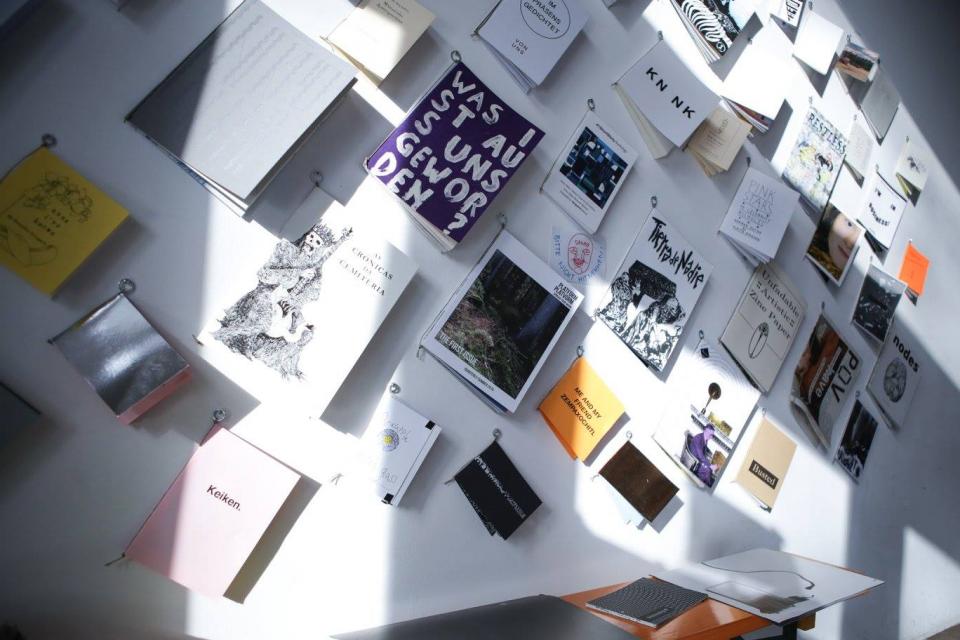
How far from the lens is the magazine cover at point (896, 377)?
6.72 ft

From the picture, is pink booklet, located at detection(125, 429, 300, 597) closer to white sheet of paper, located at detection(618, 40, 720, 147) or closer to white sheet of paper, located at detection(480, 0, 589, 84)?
white sheet of paper, located at detection(480, 0, 589, 84)

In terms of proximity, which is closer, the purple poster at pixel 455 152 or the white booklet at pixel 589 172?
the purple poster at pixel 455 152

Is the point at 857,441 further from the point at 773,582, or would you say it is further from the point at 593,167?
the point at 593,167

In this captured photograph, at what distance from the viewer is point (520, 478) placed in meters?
1.21

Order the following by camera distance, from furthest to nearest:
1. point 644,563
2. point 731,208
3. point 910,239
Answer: point 910,239
point 731,208
point 644,563

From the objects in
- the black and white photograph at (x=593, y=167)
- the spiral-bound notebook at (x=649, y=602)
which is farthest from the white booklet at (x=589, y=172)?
the spiral-bound notebook at (x=649, y=602)

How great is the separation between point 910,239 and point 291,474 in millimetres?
2233

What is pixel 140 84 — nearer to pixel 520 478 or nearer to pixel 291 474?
→ pixel 291 474

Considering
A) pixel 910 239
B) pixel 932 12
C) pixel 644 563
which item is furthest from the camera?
pixel 932 12

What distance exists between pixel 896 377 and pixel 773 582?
1.22 metres

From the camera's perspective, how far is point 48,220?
0.83 meters

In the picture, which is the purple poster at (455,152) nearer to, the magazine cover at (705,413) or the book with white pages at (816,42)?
the magazine cover at (705,413)

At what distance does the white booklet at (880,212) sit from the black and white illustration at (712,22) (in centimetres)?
79

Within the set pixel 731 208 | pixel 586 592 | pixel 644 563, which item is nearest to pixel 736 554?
pixel 644 563
